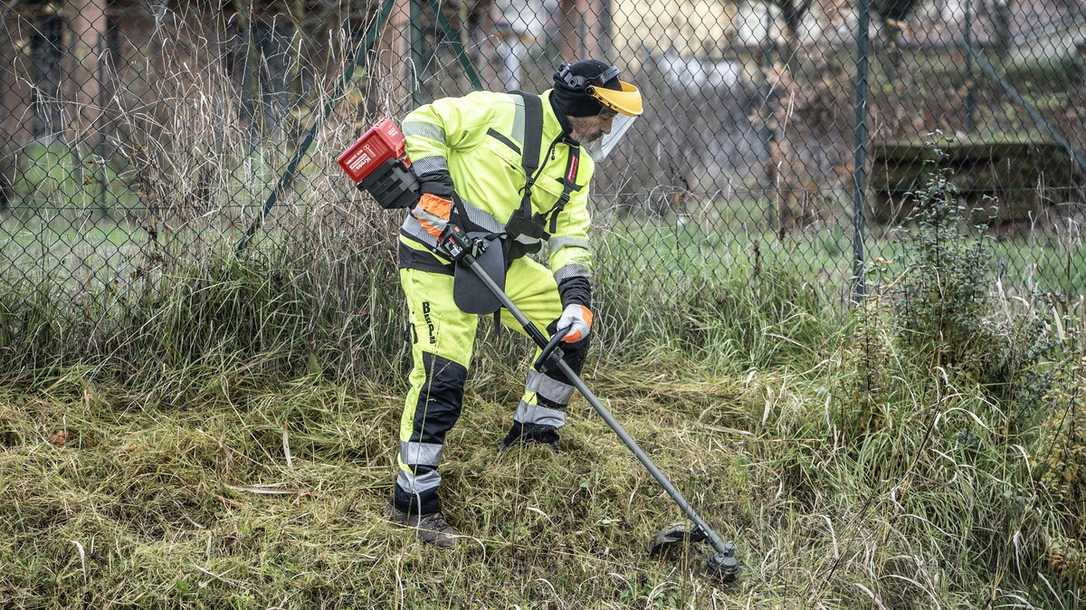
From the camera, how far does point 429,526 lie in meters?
3.79

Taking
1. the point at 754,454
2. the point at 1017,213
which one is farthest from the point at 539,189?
the point at 1017,213

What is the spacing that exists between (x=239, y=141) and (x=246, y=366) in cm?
101

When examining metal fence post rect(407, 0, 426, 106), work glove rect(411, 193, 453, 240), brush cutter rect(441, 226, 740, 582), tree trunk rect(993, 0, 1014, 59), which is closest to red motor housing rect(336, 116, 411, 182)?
work glove rect(411, 193, 453, 240)

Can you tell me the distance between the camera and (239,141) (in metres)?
4.60

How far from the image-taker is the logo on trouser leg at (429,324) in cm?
376

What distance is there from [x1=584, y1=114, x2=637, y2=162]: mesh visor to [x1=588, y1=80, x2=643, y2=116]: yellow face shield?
0.08 metres

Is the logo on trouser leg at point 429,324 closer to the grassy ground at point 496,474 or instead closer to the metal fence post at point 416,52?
the grassy ground at point 496,474

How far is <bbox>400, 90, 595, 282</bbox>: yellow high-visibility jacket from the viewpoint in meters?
3.74

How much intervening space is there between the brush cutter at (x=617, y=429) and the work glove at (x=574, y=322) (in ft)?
0.10

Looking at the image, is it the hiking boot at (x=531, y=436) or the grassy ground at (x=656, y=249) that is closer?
the hiking boot at (x=531, y=436)

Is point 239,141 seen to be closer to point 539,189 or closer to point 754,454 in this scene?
point 539,189

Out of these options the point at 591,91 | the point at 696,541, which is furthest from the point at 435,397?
the point at 591,91

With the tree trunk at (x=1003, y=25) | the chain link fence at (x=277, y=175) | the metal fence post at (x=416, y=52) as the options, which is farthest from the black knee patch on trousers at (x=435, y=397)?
the tree trunk at (x=1003, y=25)

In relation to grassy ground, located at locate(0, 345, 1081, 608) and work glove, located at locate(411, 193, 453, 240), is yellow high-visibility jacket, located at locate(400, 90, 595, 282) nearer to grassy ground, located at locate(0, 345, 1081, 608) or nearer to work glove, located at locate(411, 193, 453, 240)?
work glove, located at locate(411, 193, 453, 240)
